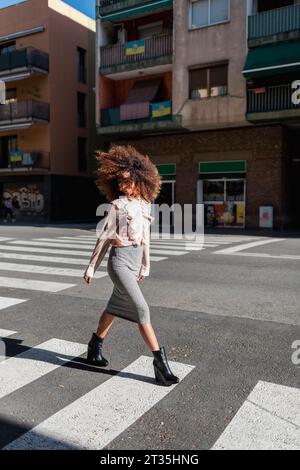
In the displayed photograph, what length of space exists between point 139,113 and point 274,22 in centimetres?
738

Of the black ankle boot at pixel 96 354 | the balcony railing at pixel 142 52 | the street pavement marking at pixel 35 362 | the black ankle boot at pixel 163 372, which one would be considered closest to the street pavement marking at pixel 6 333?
the street pavement marking at pixel 35 362

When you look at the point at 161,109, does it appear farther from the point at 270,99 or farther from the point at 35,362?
the point at 35,362

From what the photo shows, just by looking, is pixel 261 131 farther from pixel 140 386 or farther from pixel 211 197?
pixel 140 386

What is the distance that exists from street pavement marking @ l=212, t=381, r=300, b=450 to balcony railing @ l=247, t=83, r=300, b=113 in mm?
16880

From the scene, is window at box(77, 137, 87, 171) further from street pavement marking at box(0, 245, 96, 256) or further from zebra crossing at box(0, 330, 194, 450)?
zebra crossing at box(0, 330, 194, 450)

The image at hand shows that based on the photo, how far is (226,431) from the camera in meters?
2.77

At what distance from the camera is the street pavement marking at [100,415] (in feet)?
8.69

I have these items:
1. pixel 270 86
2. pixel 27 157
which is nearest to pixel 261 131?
pixel 270 86

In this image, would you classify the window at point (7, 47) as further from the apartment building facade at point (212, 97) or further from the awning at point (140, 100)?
the awning at point (140, 100)

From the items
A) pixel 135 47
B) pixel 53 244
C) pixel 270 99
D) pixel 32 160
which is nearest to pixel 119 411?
pixel 53 244

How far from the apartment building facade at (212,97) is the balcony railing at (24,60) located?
17.4 ft

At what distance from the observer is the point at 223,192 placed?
849 inches

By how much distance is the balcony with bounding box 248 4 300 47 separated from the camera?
1798 centimetres

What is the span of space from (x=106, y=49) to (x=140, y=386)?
75.1 ft
